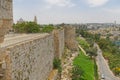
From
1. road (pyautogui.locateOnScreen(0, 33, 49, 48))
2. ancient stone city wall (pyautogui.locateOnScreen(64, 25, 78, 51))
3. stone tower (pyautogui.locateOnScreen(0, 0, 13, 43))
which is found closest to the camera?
stone tower (pyautogui.locateOnScreen(0, 0, 13, 43))

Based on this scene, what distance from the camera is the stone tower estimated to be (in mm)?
5668

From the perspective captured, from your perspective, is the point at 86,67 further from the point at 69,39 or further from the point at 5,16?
the point at 5,16

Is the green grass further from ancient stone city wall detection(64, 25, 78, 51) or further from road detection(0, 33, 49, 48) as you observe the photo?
ancient stone city wall detection(64, 25, 78, 51)

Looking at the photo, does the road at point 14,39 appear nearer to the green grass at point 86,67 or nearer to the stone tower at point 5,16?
the stone tower at point 5,16

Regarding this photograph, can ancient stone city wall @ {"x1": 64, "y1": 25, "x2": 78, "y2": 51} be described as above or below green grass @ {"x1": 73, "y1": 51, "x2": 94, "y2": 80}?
above

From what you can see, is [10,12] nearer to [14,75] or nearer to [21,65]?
[14,75]

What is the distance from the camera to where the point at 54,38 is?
24516 millimetres

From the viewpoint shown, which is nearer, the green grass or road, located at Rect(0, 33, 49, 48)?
road, located at Rect(0, 33, 49, 48)

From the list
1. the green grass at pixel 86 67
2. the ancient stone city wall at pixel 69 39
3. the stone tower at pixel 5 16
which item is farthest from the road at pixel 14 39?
the ancient stone city wall at pixel 69 39

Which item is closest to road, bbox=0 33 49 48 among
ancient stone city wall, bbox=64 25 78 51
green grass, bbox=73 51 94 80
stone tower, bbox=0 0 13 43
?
stone tower, bbox=0 0 13 43

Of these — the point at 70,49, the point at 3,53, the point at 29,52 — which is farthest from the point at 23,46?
the point at 70,49

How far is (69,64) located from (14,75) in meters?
19.2

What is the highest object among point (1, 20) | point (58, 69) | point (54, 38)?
point (1, 20)

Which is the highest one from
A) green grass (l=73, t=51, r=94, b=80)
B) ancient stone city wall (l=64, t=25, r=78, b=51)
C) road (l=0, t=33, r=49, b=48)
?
road (l=0, t=33, r=49, b=48)
